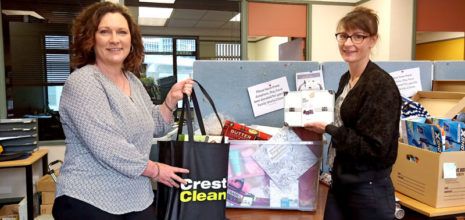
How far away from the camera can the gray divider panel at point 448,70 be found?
179cm

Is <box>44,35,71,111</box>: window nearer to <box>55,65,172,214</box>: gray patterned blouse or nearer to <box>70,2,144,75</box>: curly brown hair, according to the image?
<box>70,2,144,75</box>: curly brown hair

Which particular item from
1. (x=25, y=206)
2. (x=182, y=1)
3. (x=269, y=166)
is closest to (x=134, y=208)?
(x=269, y=166)

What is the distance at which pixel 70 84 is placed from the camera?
92 centimetres

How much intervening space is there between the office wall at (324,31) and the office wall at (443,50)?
336 cm

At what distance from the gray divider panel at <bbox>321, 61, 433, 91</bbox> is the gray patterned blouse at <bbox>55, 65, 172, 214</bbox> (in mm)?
1032

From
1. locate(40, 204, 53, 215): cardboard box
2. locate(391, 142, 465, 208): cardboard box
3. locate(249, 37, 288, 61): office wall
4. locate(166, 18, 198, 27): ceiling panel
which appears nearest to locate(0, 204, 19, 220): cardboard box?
locate(40, 204, 53, 215): cardboard box

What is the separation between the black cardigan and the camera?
0.96 m

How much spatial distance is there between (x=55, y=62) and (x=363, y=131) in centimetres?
332

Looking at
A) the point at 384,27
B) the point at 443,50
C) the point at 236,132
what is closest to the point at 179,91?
the point at 236,132

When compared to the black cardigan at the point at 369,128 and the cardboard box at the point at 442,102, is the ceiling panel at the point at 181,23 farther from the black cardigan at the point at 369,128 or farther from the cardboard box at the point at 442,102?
the black cardigan at the point at 369,128

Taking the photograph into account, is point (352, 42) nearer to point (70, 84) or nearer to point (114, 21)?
point (114, 21)

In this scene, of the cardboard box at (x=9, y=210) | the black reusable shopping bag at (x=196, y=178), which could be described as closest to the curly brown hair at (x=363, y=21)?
the black reusable shopping bag at (x=196, y=178)

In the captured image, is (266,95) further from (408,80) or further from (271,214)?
(408,80)

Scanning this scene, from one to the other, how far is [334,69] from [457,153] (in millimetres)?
662
